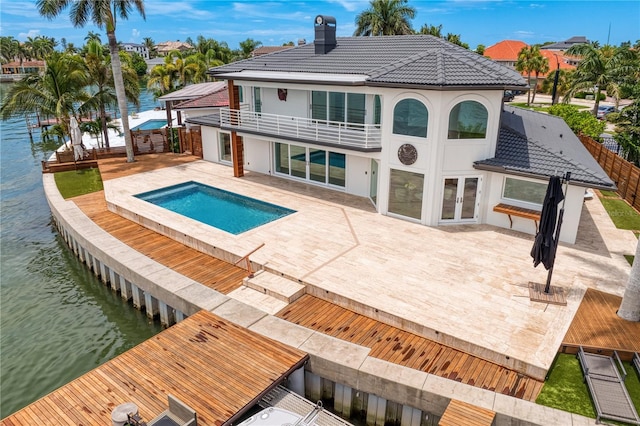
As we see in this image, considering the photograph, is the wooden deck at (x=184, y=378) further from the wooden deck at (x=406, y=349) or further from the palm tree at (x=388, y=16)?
the palm tree at (x=388, y=16)

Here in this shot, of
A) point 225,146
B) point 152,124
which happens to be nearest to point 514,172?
point 225,146

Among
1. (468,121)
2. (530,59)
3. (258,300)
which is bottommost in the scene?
(258,300)

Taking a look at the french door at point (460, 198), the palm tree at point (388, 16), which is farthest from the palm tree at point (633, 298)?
the palm tree at point (388, 16)

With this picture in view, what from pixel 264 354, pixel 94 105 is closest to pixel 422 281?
pixel 264 354

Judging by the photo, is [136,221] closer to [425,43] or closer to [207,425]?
[207,425]

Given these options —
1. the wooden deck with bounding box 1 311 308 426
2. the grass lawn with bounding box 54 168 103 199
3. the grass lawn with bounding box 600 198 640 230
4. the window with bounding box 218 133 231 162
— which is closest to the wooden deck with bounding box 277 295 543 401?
the wooden deck with bounding box 1 311 308 426

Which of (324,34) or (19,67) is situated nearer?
(324,34)

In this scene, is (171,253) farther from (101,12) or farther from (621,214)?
(621,214)
